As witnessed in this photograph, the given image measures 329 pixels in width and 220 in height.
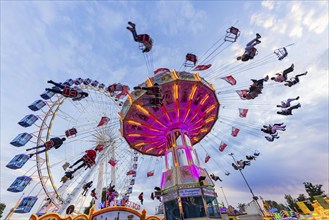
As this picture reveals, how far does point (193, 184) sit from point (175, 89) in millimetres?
9326

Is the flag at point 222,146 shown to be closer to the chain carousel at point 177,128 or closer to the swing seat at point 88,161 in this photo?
the chain carousel at point 177,128

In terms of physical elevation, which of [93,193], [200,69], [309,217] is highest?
[200,69]

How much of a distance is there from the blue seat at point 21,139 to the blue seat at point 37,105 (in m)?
3.18

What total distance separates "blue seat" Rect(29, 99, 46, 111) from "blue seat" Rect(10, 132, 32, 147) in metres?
3.18

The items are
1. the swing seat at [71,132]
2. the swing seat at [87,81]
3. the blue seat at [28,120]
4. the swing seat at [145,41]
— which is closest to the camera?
the swing seat at [145,41]

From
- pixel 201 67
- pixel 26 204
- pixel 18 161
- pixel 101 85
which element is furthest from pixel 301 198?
pixel 18 161

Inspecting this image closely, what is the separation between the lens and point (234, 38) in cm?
1669

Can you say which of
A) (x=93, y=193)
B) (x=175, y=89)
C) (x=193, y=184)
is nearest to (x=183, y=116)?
(x=175, y=89)

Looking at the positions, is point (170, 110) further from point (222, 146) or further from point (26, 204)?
point (26, 204)

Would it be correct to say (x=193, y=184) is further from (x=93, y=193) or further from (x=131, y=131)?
(x=93, y=193)

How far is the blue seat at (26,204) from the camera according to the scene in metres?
16.9

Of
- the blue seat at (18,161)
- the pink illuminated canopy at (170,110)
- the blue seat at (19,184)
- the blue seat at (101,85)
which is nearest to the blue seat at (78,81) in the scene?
the blue seat at (101,85)

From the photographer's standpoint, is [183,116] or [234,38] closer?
[234,38]

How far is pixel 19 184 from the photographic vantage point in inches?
705
